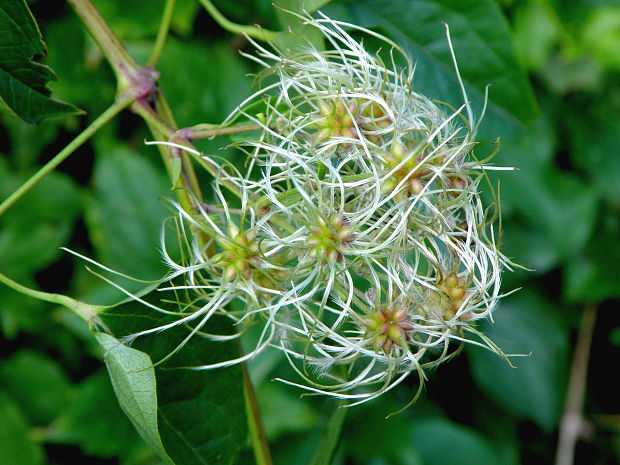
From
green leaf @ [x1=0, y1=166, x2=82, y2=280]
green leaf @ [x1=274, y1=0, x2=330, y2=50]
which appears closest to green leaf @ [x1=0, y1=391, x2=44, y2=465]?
green leaf @ [x1=0, y1=166, x2=82, y2=280]

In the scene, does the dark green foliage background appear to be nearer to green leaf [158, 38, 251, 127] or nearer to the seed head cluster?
green leaf [158, 38, 251, 127]

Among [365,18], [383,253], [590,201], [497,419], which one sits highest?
[365,18]

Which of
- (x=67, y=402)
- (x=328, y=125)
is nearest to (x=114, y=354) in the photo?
(x=328, y=125)

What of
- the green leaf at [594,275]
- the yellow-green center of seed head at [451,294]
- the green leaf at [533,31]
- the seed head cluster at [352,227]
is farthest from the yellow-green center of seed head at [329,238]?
the green leaf at [594,275]

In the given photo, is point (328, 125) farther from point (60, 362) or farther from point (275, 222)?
point (60, 362)

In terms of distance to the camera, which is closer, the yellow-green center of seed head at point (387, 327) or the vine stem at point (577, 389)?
the yellow-green center of seed head at point (387, 327)

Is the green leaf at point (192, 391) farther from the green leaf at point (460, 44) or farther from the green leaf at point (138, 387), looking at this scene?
the green leaf at point (460, 44)
